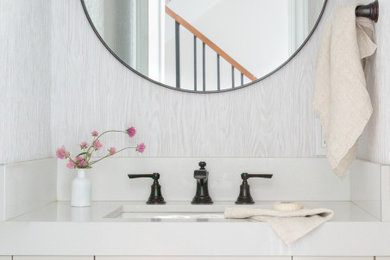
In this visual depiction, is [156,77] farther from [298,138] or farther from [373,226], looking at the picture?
[373,226]

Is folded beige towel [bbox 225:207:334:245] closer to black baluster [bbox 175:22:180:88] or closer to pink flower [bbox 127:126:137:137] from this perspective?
pink flower [bbox 127:126:137:137]

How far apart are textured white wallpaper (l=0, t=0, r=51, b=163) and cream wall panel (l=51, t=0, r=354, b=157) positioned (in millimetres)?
66

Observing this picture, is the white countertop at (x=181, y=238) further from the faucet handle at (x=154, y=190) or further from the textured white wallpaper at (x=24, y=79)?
the faucet handle at (x=154, y=190)

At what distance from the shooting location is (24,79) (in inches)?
63.7

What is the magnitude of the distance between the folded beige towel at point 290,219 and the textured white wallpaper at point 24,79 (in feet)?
2.32

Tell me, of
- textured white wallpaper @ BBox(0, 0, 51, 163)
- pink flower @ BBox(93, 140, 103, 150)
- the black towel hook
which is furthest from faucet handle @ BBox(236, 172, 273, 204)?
textured white wallpaper @ BBox(0, 0, 51, 163)

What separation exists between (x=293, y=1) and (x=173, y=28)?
46cm

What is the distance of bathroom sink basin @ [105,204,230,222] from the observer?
1.66m

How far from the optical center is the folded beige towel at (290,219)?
1.32 metres

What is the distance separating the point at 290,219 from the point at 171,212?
481 mm

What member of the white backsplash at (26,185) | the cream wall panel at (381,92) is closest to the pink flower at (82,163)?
the white backsplash at (26,185)

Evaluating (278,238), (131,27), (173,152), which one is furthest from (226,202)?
(131,27)

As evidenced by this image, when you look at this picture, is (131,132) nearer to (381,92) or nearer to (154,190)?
(154,190)

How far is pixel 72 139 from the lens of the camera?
1862 millimetres
